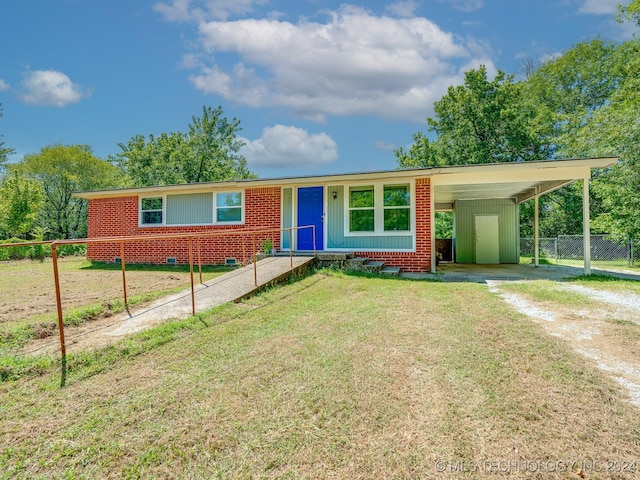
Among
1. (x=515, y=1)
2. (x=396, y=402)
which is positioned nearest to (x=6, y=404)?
(x=396, y=402)

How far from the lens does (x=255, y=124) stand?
29125 millimetres

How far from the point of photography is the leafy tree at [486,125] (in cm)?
2186

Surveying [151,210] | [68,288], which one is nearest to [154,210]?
[151,210]

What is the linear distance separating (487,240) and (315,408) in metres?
13.6

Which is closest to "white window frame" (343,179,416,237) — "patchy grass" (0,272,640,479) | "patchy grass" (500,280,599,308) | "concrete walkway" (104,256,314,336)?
"concrete walkway" (104,256,314,336)

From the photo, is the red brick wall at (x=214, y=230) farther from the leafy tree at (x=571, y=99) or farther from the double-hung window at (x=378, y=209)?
the leafy tree at (x=571, y=99)

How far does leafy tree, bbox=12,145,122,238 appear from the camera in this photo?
24.7 metres

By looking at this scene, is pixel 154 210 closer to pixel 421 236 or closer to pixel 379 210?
pixel 379 210

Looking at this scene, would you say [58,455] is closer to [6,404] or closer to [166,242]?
[6,404]

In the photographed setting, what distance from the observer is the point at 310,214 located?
10.3m

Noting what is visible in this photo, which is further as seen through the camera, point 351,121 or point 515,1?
point 351,121

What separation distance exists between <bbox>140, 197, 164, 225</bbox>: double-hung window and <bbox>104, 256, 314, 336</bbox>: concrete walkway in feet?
17.1

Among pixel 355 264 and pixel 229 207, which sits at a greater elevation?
pixel 229 207

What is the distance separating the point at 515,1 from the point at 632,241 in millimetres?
A: 10881
